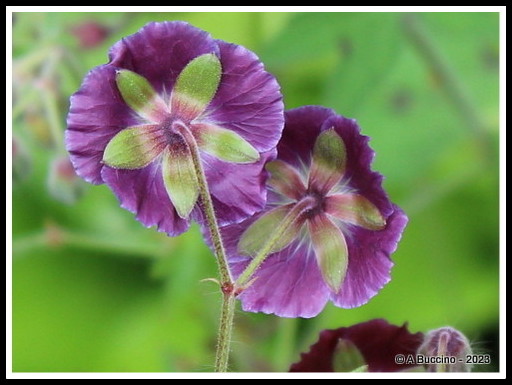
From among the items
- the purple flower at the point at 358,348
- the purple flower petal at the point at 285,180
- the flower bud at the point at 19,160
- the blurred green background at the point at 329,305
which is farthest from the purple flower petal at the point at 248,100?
the blurred green background at the point at 329,305

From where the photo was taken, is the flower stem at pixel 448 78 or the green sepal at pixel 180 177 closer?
the green sepal at pixel 180 177

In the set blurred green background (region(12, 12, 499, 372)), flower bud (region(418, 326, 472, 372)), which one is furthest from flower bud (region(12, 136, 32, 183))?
flower bud (region(418, 326, 472, 372))

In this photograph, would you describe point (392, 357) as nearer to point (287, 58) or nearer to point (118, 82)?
point (118, 82)

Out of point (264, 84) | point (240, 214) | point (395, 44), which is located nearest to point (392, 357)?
point (240, 214)

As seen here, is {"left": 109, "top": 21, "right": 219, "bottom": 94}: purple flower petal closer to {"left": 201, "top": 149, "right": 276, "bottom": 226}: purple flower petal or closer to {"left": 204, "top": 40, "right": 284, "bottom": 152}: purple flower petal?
{"left": 204, "top": 40, "right": 284, "bottom": 152}: purple flower petal

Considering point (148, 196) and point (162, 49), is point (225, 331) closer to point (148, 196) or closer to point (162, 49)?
point (148, 196)

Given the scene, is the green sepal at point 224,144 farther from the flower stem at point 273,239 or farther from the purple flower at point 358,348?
the purple flower at point 358,348
